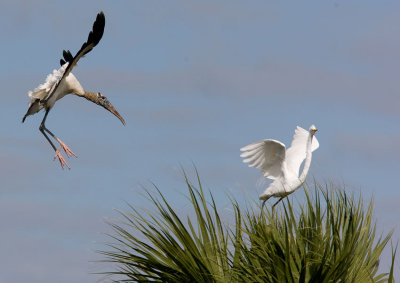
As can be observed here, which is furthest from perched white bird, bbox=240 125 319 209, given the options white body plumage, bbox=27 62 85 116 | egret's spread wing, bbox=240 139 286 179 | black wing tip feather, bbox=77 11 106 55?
white body plumage, bbox=27 62 85 116

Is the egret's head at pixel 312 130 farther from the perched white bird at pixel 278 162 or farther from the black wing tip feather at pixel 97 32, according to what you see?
the black wing tip feather at pixel 97 32

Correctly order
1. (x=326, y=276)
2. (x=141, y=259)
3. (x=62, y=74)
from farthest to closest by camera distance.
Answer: (x=62, y=74) → (x=141, y=259) → (x=326, y=276)

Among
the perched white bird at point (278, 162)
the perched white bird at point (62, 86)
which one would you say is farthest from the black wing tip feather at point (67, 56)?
the perched white bird at point (278, 162)

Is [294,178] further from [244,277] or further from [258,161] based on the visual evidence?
[244,277]

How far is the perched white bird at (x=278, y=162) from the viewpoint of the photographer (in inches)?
454

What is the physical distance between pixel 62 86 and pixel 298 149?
3.98 meters

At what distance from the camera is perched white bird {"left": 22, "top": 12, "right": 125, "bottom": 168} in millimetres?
11234

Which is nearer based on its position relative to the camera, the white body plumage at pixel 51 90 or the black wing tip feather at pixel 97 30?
the black wing tip feather at pixel 97 30

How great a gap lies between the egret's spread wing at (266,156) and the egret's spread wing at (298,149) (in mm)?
233

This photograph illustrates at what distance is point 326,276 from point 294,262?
0.98ft

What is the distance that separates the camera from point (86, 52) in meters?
11.6

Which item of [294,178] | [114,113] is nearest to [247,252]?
[294,178]

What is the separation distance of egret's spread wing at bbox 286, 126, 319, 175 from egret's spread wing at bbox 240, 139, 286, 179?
23cm

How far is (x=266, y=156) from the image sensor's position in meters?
11.7
